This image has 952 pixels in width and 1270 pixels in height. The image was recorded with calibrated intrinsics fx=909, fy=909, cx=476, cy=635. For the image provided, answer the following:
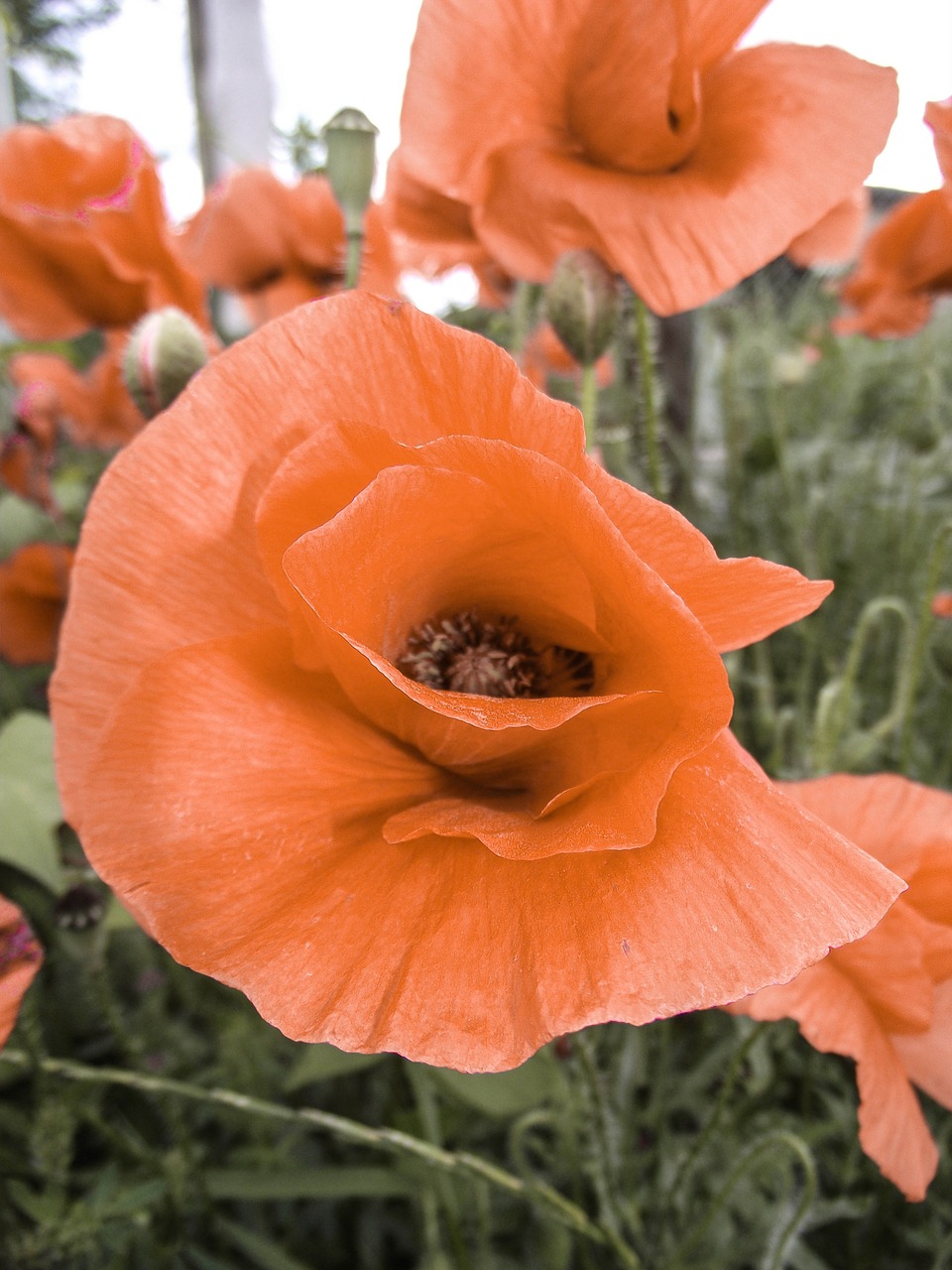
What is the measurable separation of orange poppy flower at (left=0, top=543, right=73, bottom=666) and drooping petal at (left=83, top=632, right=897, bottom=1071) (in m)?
0.56

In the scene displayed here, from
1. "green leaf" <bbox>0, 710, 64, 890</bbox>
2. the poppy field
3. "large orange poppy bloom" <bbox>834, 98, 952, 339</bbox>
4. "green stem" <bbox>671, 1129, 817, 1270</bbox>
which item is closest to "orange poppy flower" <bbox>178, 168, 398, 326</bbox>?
the poppy field

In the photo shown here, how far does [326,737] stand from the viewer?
0.29m

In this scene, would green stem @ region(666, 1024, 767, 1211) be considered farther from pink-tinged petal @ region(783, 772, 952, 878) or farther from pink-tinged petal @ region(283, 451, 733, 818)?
pink-tinged petal @ region(283, 451, 733, 818)

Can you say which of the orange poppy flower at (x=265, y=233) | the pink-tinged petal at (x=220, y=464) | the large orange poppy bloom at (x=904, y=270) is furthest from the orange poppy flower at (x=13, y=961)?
the large orange poppy bloom at (x=904, y=270)

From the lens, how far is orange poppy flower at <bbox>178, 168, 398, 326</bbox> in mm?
770

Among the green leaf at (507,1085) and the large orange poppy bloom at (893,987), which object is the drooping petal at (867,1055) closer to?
the large orange poppy bloom at (893,987)

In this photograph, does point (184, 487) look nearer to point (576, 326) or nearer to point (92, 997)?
point (576, 326)

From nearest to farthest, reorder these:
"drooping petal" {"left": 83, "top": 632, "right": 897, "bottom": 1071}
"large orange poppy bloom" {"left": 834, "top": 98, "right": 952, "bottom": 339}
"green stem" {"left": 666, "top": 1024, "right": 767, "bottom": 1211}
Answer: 1. "drooping petal" {"left": 83, "top": 632, "right": 897, "bottom": 1071}
2. "green stem" {"left": 666, "top": 1024, "right": 767, "bottom": 1211}
3. "large orange poppy bloom" {"left": 834, "top": 98, "right": 952, "bottom": 339}

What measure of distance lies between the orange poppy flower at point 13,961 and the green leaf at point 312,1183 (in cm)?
28

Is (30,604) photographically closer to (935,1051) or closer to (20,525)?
(20,525)

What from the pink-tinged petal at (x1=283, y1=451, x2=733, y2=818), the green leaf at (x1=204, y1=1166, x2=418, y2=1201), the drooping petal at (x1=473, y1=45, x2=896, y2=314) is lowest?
the green leaf at (x1=204, y1=1166, x2=418, y2=1201)

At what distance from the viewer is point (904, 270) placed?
0.95 metres

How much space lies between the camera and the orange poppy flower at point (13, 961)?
0.34 meters

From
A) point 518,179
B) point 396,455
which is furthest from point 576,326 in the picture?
point 396,455
